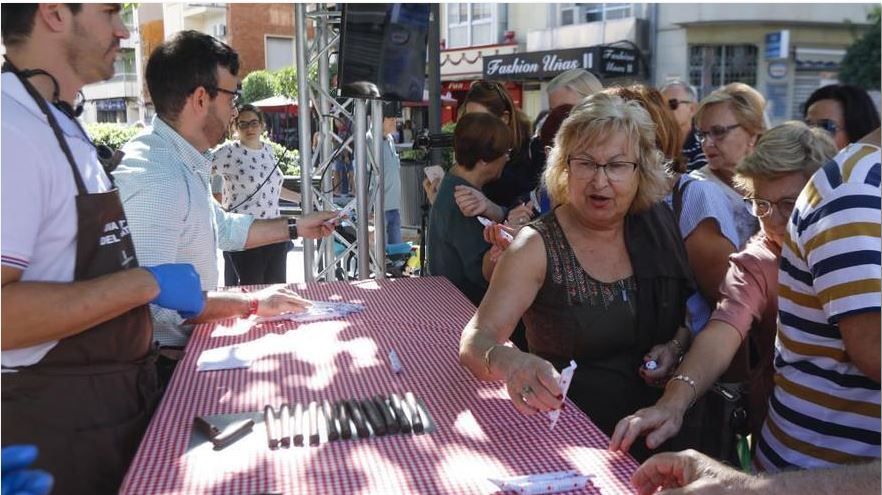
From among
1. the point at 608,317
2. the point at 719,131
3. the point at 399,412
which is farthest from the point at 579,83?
→ the point at 399,412

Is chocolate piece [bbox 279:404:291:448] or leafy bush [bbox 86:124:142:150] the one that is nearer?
chocolate piece [bbox 279:404:291:448]

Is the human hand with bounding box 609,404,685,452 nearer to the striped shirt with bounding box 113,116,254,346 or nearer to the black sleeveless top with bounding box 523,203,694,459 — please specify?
the black sleeveless top with bounding box 523,203,694,459

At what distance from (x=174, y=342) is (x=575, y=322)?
1.45 metres

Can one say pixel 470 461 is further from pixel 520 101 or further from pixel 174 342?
pixel 520 101

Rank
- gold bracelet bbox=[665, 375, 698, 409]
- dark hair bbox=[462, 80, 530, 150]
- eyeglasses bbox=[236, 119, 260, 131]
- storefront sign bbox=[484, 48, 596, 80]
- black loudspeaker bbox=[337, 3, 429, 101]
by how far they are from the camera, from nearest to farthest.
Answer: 1. gold bracelet bbox=[665, 375, 698, 409]
2. dark hair bbox=[462, 80, 530, 150]
3. black loudspeaker bbox=[337, 3, 429, 101]
4. eyeglasses bbox=[236, 119, 260, 131]
5. storefront sign bbox=[484, 48, 596, 80]

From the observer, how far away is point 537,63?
1983 cm

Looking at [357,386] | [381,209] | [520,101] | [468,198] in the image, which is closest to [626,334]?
[357,386]

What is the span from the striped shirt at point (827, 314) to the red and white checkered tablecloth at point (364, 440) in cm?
47

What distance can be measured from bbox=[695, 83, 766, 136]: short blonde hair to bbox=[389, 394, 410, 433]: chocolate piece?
243cm

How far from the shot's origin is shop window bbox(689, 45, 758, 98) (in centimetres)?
1867

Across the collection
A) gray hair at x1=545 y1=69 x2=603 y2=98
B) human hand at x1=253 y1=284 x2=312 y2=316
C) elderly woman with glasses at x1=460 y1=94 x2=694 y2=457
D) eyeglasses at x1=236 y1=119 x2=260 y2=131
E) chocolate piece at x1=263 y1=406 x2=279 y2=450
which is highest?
gray hair at x1=545 y1=69 x2=603 y2=98

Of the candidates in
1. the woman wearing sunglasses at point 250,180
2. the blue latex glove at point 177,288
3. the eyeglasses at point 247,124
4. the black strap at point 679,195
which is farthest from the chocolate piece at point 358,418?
the eyeglasses at point 247,124

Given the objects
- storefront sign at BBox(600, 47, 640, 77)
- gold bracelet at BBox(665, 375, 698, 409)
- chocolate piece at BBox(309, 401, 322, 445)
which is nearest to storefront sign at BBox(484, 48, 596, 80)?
storefront sign at BBox(600, 47, 640, 77)

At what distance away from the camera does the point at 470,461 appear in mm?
1479
